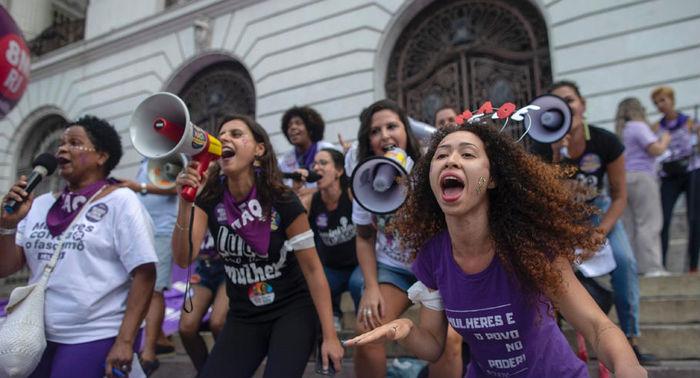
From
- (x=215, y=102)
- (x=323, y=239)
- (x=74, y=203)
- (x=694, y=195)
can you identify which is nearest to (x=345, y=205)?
(x=323, y=239)

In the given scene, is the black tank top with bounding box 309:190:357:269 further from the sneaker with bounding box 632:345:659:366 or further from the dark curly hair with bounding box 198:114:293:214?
the sneaker with bounding box 632:345:659:366

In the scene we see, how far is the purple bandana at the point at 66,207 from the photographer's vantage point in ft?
10.7

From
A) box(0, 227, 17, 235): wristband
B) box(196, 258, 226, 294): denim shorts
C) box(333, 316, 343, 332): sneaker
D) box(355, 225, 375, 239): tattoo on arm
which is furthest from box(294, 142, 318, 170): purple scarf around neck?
box(0, 227, 17, 235): wristband

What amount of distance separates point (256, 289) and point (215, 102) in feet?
35.1

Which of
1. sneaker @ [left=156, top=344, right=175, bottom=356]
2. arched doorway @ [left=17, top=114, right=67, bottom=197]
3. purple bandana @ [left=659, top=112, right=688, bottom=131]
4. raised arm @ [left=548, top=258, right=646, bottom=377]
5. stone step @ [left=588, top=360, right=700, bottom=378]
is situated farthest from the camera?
arched doorway @ [left=17, top=114, right=67, bottom=197]

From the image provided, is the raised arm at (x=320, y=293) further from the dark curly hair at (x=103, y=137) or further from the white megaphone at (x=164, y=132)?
the dark curly hair at (x=103, y=137)

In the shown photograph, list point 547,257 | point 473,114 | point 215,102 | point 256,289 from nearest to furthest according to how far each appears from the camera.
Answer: point 547,257 → point 473,114 → point 256,289 → point 215,102

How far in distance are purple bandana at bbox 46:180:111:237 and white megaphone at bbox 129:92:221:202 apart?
0.73 m

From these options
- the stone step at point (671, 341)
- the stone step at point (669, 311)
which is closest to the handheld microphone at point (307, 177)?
the stone step at point (671, 341)

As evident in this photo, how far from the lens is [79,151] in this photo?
3443mm

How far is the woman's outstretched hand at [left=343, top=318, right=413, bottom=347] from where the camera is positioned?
6.54 feet

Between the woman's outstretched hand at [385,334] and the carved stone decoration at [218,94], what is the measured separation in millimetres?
10733

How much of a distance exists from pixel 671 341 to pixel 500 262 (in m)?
2.41

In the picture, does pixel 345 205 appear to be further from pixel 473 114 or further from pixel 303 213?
pixel 473 114
